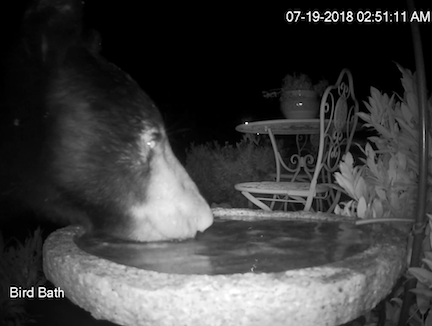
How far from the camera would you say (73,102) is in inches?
33.3

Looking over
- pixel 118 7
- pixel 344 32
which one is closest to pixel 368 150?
pixel 118 7

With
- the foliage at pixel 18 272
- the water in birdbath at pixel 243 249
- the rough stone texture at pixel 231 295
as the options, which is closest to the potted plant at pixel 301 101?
the water in birdbath at pixel 243 249

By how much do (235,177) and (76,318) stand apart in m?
3.06

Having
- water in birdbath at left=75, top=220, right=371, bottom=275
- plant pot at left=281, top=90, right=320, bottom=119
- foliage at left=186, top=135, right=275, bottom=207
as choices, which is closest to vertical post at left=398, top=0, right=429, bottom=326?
water in birdbath at left=75, top=220, right=371, bottom=275

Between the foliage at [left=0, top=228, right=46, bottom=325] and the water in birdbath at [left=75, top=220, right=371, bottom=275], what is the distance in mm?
556

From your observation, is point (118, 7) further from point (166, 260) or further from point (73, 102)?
point (166, 260)

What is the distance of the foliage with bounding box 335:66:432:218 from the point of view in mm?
1002

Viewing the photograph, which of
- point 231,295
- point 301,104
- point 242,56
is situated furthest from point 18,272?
point 242,56

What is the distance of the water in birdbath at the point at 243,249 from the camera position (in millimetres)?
753

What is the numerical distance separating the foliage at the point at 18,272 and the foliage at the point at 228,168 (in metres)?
2.69

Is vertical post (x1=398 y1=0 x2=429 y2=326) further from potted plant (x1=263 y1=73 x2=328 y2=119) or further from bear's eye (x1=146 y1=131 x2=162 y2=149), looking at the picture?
potted plant (x1=263 y1=73 x2=328 y2=119)

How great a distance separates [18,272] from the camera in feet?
5.16

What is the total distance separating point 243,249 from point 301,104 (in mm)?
2648

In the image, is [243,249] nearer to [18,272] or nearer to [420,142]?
[420,142]
